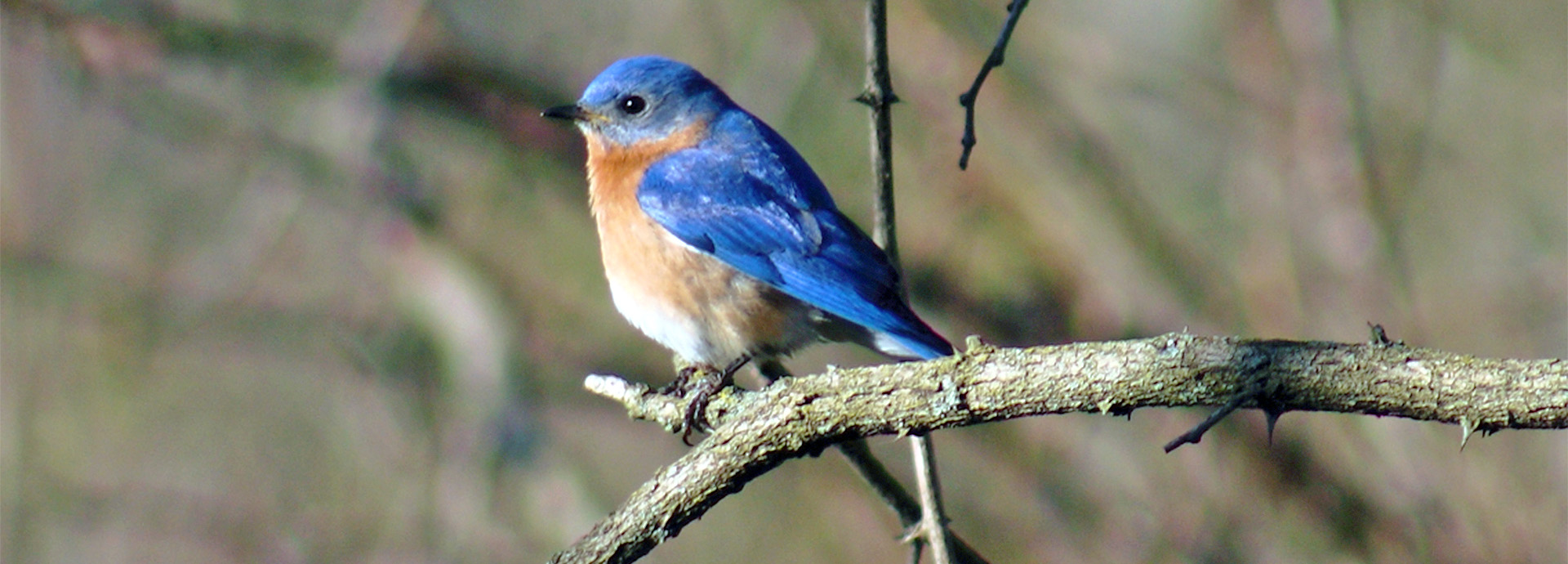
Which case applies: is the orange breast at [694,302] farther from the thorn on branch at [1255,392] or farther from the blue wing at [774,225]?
the thorn on branch at [1255,392]

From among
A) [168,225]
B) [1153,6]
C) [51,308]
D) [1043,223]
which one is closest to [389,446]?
[51,308]

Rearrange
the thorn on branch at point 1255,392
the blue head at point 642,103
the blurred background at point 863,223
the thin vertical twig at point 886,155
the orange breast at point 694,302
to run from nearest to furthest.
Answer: the thorn on branch at point 1255,392
the thin vertical twig at point 886,155
the orange breast at point 694,302
the blue head at point 642,103
the blurred background at point 863,223

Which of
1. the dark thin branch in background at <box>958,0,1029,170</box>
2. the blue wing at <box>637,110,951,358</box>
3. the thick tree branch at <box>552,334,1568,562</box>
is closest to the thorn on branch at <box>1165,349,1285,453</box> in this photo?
the thick tree branch at <box>552,334,1568,562</box>

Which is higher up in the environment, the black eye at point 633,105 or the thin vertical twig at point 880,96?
the thin vertical twig at point 880,96

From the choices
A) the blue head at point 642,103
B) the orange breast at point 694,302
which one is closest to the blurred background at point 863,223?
the blue head at point 642,103

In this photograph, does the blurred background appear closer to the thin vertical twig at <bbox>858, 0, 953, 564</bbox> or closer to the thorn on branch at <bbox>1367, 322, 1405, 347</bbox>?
the thin vertical twig at <bbox>858, 0, 953, 564</bbox>

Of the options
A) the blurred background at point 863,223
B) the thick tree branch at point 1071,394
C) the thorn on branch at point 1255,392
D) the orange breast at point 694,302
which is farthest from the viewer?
the blurred background at point 863,223

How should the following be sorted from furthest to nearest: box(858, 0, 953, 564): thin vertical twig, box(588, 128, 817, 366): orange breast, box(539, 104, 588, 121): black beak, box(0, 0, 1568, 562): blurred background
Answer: box(0, 0, 1568, 562): blurred background
box(539, 104, 588, 121): black beak
box(588, 128, 817, 366): orange breast
box(858, 0, 953, 564): thin vertical twig
